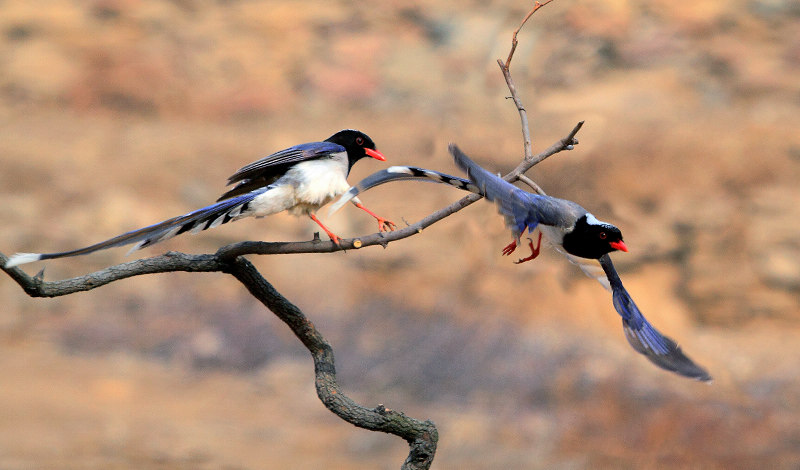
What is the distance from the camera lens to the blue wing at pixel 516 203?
6.37 ft

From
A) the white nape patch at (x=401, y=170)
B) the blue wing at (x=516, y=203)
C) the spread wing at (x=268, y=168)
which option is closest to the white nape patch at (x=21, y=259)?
the spread wing at (x=268, y=168)

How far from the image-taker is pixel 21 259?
6.40 ft

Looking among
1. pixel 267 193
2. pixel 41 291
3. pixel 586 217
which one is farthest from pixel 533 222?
pixel 41 291

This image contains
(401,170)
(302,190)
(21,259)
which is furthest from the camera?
(302,190)

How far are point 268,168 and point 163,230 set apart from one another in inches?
16.9

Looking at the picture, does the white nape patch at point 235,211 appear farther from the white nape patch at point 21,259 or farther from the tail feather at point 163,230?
the white nape patch at point 21,259

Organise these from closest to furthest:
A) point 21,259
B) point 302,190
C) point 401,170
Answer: point 21,259, point 401,170, point 302,190

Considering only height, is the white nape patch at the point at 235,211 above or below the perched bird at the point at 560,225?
above

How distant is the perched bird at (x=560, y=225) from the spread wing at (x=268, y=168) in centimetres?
20

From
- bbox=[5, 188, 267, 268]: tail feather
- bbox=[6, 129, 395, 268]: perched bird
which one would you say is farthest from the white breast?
bbox=[5, 188, 267, 268]: tail feather

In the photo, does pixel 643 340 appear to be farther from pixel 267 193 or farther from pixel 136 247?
pixel 136 247

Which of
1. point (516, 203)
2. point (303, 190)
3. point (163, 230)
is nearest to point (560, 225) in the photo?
point (516, 203)

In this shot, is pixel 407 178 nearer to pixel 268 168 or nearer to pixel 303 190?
pixel 303 190

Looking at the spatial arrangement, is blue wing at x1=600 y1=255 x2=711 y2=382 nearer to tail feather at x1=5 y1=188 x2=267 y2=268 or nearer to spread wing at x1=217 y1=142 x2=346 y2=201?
spread wing at x1=217 y1=142 x2=346 y2=201
